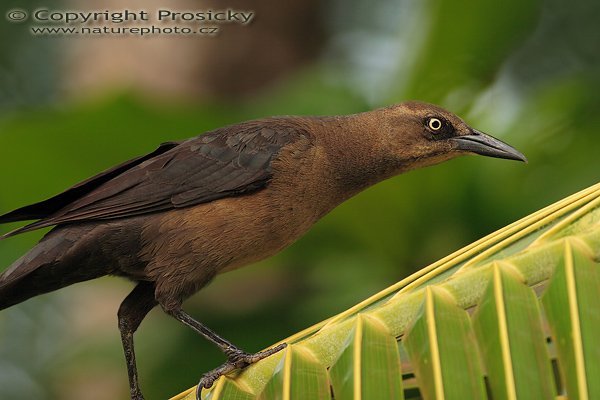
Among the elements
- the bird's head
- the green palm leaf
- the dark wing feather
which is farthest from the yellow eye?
the green palm leaf

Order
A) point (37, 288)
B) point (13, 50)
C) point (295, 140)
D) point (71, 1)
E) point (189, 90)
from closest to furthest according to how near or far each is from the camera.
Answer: point (37, 288), point (295, 140), point (189, 90), point (71, 1), point (13, 50)

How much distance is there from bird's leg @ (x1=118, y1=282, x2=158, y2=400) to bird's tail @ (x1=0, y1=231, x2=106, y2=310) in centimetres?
25

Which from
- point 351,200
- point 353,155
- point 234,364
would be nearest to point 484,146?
point 353,155

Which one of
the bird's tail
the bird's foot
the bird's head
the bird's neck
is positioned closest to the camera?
the bird's foot

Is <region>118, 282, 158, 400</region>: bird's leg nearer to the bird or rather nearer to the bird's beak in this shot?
the bird

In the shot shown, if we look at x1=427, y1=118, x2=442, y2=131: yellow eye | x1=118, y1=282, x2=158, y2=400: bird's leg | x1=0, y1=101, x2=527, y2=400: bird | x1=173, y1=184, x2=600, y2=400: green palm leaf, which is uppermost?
x1=427, y1=118, x2=442, y2=131: yellow eye

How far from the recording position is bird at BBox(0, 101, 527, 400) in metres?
3.81

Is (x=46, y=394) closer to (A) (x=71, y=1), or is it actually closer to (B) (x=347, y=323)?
(A) (x=71, y=1)

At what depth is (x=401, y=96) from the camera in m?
5.12

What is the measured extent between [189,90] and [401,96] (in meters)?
1.59

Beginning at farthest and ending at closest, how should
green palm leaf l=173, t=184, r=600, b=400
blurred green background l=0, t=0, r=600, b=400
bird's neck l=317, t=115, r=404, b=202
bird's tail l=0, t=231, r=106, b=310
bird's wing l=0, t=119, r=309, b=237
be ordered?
blurred green background l=0, t=0, r=600, b=400
bird's neck l=317, t=115, r=404, b=202
bird's wing l=0, t=119, r=309, b=237
bird's tail l=0, t=231, r=106, b=310
green palm leaf l=173, t=184, r=600, b=400

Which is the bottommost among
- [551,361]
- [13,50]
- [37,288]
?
[551,361]

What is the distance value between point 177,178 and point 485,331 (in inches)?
82.9

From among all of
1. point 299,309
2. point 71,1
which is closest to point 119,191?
point 299,309
